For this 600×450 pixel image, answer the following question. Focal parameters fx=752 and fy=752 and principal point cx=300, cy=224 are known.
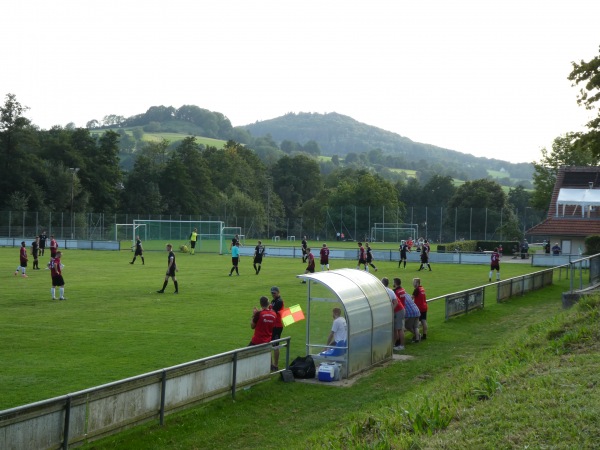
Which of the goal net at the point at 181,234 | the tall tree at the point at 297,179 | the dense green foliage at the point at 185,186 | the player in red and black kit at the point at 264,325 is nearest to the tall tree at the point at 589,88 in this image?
the player in red and black kit at the point at 264,325

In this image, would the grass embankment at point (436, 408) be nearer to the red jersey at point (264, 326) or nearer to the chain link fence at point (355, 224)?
the red jersey at point (264, 326)

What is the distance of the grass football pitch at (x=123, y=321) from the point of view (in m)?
14.4

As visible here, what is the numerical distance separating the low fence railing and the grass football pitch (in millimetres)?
2319

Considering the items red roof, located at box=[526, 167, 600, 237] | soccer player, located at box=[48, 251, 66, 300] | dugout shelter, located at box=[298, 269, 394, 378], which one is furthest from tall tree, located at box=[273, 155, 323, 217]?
dugout shelter, located at box=[298, 269, 394, 378]

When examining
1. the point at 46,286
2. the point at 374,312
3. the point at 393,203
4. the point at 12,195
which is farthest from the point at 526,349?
the point at 393,203

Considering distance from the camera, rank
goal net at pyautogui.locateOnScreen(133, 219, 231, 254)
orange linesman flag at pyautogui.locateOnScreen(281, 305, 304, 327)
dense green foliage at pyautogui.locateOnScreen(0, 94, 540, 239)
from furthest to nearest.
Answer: dense green foliage at pyautogui.locateOnScreen(0, 94, 540, 239) < goal net at pyautogui.locateOnScreen(133, 219, 231, 254) < orange linesman flag at pyautogui.locateOnScreen(281, 305, 304, 327)

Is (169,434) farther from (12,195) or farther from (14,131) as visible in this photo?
(14,131)

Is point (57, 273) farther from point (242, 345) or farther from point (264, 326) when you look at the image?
point (264, 326)

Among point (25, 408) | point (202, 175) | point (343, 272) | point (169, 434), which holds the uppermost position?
point (202, 175)

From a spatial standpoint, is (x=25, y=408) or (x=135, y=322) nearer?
(x=25, y=408)

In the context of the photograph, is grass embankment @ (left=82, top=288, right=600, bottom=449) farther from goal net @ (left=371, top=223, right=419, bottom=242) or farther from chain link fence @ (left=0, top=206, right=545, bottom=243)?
goal net @ (left=371, top=223, right=419, bottom=242)

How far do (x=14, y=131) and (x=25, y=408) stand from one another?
3559 inches

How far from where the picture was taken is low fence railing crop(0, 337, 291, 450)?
29.1 ft

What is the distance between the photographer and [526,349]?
47.7 feet
